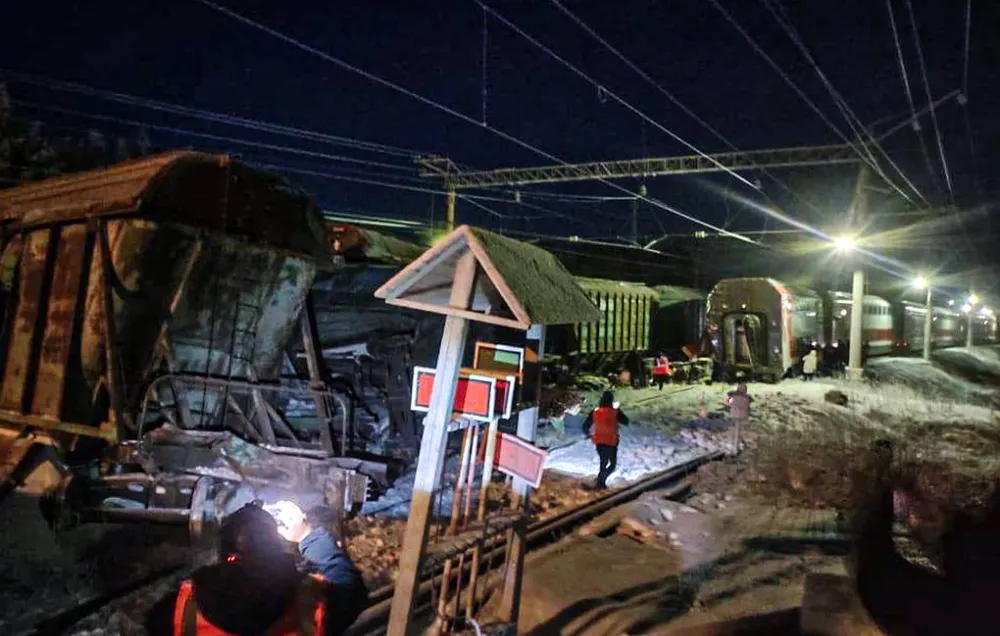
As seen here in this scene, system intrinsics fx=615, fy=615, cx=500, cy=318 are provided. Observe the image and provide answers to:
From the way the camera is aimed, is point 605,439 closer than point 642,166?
Yes

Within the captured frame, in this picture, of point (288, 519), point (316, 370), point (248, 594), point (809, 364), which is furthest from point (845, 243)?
point (248, 594)

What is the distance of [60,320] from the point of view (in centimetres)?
574

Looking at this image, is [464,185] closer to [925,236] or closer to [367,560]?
[367,560]

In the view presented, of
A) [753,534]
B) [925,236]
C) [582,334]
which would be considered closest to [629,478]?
[753,534]

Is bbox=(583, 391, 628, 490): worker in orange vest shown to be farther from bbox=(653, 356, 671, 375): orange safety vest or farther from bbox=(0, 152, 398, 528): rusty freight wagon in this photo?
bbox=(653, 356, 671, 375): orange safety vest

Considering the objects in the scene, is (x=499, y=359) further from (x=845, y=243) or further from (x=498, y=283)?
(x=845, y=243)

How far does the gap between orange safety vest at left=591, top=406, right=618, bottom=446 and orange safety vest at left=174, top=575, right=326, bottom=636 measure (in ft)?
21.7

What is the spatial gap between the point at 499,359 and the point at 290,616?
8.32ft

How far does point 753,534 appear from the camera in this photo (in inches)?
274

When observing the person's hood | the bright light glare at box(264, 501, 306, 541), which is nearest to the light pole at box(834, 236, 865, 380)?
the bright light glare at box(264, 501, 306, 541)

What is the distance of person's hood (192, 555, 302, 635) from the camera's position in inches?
75.3

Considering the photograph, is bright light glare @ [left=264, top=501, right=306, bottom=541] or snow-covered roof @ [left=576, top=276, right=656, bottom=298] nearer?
bright light glare @ [left=264, top=501, right=306, bottom=541]

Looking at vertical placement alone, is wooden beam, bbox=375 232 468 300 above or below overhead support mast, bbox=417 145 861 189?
below

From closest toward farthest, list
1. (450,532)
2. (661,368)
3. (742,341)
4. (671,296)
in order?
(450,532) < (661,368) < (742,341) < (671,296)
